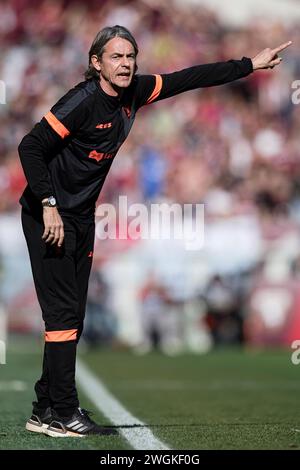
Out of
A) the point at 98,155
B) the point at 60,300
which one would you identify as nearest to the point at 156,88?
the point at 98,155

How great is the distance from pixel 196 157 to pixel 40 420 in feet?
47.7

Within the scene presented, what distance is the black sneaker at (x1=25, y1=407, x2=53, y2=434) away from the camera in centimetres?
544

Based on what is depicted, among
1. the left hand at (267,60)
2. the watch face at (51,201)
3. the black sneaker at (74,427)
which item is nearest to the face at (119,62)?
the watch face at (51,201)

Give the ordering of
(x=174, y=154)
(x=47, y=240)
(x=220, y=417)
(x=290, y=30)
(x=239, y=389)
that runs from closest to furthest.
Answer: (x=47, y=240) → (x=220, y=417) → (x=239, y=389) → (x=174, y=154) → (x=290, y=30)

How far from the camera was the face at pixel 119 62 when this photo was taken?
522cm

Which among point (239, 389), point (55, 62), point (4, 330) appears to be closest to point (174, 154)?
point (55, 62)

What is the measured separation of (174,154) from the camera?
19703 mm

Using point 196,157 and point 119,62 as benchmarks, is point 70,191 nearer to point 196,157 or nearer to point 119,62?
point 119,62

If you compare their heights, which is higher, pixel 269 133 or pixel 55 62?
pixel 55 62

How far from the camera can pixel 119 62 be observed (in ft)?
17.2

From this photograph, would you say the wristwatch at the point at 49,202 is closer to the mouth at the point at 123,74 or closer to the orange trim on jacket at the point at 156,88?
the mouth at the point at 123,74
